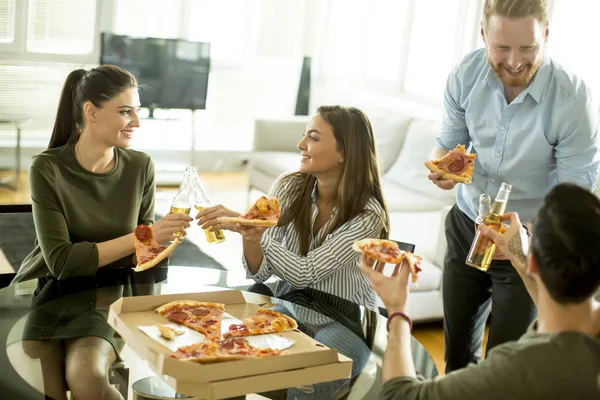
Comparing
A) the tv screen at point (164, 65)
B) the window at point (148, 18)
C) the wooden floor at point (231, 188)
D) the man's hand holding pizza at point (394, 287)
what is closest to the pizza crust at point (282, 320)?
the man's hand holding pizza at point (394, 287)

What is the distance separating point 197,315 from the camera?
2.10 m

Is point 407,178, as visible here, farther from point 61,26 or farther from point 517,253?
point 517,253

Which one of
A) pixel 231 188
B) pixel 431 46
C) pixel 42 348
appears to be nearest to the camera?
pixel 42 348

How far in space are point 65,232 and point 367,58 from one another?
4886 mm

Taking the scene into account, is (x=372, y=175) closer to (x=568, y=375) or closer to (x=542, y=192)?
(x=542, y=192)

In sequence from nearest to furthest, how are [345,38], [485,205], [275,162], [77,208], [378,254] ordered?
[378,254]
[485,205]
[77,208]
[275,162]
[345,38]

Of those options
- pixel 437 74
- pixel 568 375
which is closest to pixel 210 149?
pixel 437 74

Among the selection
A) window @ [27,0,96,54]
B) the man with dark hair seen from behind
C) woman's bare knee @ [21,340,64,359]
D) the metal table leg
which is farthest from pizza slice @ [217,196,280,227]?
window @ [27,0,96,54]

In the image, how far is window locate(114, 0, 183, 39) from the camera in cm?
700

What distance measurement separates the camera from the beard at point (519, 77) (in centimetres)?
253

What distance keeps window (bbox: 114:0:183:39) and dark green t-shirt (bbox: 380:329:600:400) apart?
6.09 metres

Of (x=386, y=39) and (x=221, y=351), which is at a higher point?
(x=386, y=39)

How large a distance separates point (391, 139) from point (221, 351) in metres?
4.13

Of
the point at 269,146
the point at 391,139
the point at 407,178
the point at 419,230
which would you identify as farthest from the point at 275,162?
the point at 419,230
